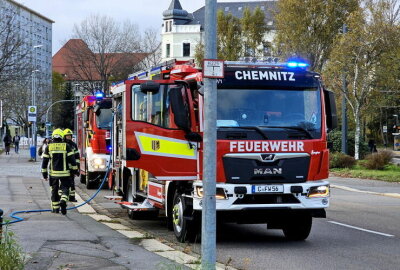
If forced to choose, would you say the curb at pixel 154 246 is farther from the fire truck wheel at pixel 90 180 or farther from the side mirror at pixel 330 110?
the fire truck wheel at pixel 90 180

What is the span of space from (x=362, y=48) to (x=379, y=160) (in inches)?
324

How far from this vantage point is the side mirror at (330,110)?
11.9 m

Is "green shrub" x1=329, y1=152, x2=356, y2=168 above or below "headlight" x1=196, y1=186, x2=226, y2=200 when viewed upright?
below

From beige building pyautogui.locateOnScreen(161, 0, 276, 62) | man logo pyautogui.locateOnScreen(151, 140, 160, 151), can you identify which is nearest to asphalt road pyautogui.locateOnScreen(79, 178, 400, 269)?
man logo pyautogui.locateOnScreen(151, 140, 160, 151)

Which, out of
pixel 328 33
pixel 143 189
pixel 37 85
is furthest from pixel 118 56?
pixel 143 189

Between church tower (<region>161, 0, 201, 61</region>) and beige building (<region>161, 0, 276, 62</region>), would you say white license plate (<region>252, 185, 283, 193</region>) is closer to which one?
beige building (<region>161, 0, 276, 62</region>)

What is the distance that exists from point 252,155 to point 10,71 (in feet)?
101

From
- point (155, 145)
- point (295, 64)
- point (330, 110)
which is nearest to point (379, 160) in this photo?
point (330, 110)

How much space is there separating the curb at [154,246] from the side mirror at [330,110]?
126 inches

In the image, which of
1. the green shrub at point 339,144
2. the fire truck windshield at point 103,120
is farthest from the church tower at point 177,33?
the fire truck windshield at point 103,120

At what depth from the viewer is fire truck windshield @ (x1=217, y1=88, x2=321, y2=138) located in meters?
11.5

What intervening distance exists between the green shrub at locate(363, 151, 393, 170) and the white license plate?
24971mm

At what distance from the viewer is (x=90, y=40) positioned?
244 feet

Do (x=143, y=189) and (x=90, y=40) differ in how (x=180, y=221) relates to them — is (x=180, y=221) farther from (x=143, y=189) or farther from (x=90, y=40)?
(x=90, y=40)
